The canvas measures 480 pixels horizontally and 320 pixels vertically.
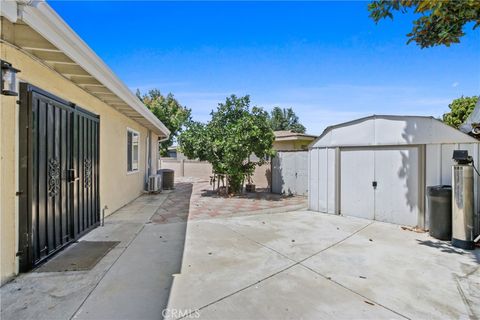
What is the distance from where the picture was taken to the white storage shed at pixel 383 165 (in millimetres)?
5523

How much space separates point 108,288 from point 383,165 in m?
6.40

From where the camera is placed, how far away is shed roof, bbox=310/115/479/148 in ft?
17.9

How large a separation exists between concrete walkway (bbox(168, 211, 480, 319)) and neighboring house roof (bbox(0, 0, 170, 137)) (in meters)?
3.04

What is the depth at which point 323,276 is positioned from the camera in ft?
10.8

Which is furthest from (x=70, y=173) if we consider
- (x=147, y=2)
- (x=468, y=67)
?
Answer: (x=468, y=67)

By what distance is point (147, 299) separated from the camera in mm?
2646

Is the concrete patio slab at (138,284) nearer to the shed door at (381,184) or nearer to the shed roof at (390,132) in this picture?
the shed door at (381,184)

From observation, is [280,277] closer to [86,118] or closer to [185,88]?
[86,118]

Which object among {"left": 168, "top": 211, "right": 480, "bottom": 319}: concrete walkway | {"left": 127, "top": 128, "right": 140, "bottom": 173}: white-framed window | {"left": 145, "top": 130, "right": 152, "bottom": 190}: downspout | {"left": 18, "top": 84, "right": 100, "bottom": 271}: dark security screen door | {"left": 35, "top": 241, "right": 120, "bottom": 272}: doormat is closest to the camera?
{"left": 168, "top": 211, "right": 480, "bottom": 319}: concrete walkway

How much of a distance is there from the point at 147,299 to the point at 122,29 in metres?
7.72

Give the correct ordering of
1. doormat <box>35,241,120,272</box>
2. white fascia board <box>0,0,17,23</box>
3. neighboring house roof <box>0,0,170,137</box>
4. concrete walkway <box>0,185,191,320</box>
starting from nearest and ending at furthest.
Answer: white fascia board <box>0,0,17,23</box>, neighboring house roof <box>0,0,170,137</box>, concrete walkway <box>0,185,191,320</box>, doormat <box>35,241,120,272</box>

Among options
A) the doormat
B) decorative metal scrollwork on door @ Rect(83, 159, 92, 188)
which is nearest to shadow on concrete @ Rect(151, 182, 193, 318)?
the doormat

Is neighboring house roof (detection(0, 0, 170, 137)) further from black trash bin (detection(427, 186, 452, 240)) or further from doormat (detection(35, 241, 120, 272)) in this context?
black trash bin (detection(427, 186, 452, 240))

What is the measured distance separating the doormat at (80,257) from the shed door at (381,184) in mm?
→ 5903
